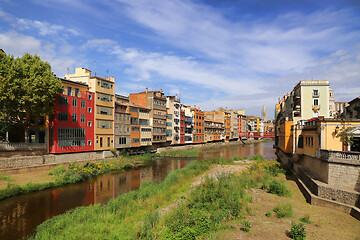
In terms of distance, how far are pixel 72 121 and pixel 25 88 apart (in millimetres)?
10319

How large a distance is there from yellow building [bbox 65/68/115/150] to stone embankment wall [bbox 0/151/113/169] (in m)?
1.60

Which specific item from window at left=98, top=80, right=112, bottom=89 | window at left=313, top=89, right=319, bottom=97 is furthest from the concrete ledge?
window at left=98, top=80, right=112, bottom=89

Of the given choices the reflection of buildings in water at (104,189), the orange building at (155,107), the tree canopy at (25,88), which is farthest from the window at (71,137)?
the orange building at (155,107)

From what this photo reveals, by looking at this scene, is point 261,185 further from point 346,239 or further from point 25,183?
point 25,183

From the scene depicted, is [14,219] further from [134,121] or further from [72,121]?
[134,121]

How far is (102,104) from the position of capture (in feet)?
148

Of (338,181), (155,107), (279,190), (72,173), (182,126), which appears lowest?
(72,173)

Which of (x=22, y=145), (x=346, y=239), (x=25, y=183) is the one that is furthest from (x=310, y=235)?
(x=22, y=145)

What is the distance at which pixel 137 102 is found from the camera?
62094 millimetres

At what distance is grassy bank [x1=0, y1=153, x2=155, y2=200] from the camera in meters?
26.4

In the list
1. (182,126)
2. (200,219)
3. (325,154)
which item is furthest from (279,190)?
(182,126)

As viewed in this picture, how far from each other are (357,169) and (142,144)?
44177 mm

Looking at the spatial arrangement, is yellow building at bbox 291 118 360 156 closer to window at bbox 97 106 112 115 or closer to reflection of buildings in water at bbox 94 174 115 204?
reflection of buildings in water at bbox 94 174 115 204

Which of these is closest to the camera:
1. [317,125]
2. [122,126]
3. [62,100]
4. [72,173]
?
[317,125]
